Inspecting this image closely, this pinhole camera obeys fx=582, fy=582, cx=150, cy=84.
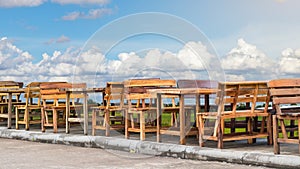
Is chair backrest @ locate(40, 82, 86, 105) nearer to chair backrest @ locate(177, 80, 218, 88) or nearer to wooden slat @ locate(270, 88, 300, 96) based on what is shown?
chair backrest @ locate(177, 80, 218, 88)

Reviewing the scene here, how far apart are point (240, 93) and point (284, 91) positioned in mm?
948

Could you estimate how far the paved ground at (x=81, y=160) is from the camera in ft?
27.6

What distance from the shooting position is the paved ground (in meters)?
8.41

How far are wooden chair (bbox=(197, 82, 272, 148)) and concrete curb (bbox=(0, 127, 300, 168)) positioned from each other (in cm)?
35

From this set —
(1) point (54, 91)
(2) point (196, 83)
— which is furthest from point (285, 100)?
(1) point (54, 91)

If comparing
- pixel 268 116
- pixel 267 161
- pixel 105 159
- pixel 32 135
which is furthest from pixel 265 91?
pixel 32 135

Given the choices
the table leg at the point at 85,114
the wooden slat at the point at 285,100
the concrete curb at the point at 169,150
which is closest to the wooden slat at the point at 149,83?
the table leg at the point at 85,114

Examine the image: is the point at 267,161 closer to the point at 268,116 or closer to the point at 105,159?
the point at 268,116

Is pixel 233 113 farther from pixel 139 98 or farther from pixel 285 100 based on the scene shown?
pixel 139 98

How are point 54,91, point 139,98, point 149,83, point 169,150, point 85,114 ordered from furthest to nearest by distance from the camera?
point 54,91
point 85,114
point 149,83
point 139,98
point 169,150

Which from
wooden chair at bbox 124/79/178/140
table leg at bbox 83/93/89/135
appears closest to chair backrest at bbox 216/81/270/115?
wooden chair at bbox 124/79/178/140

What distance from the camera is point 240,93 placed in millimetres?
9336

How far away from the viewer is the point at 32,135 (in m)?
12.8

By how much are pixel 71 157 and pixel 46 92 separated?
155 inches
